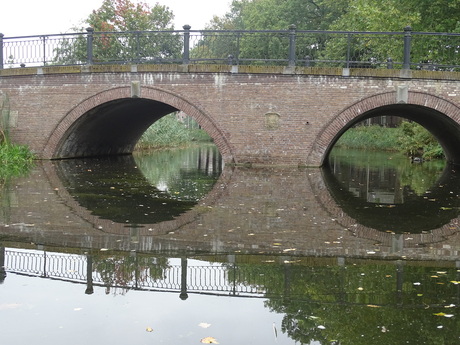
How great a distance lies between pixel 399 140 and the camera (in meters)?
29.6

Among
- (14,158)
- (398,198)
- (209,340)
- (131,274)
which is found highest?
(14,158)

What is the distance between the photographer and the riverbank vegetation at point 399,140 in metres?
26.8

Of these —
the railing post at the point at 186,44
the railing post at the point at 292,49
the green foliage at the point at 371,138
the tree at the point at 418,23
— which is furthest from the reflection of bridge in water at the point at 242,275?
the green foliage at the point at 371,138

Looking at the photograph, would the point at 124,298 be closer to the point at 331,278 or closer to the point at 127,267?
the point at 127,267

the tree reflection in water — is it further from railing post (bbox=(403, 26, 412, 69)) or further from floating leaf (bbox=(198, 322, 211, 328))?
floating leaf (bbox=(198, 322, 211, 328))

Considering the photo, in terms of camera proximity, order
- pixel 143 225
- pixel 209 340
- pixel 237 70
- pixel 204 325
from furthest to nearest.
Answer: pixel 237 70, pixel 143 225, pixel 204 325, pixel 209 340

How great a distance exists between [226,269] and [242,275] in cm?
23

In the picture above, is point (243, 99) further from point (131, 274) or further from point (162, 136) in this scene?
point (162, 136)

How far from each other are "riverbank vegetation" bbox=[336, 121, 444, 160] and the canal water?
17.0 metres

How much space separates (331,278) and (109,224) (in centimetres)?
357

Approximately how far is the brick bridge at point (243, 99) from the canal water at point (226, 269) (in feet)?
19.4

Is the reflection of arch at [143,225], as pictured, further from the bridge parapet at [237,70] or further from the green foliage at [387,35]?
the green foliage at [387,35]

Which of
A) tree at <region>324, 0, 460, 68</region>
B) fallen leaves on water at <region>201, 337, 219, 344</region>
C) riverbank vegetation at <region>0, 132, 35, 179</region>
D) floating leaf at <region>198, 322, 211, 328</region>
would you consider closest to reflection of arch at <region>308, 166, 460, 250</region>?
floating leaf at <region>198, 322, 211, 328</region>

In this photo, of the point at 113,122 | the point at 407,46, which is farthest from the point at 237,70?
the point at 113,122
